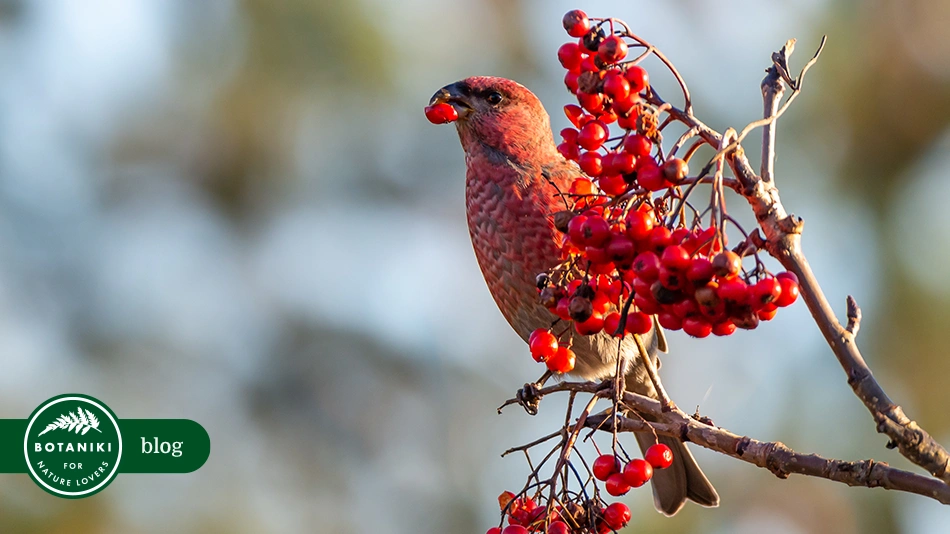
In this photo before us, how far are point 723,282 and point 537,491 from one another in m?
0.65

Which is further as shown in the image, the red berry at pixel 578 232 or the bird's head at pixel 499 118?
the bird's head at pixel 499 118

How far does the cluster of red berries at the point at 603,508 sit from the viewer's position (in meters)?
1.59

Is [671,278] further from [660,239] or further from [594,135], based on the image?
[594,135]

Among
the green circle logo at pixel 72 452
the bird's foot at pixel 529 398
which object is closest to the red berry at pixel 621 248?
the bird's foot at pixel 529 398

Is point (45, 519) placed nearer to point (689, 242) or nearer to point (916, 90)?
point (689, 242)

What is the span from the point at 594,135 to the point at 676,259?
36 cm

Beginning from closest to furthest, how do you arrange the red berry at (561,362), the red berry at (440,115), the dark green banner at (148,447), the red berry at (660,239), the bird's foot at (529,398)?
1. the red berry at (660,239)
2. the red berry at (561,362)
3. the bird's foot at (529,398)
4. the red berry at (440,115)
5. the dark green banner at (148,447)

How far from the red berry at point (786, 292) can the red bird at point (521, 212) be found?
163cm

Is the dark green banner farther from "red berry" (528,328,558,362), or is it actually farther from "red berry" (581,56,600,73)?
"red berry" (581,56,600,73)

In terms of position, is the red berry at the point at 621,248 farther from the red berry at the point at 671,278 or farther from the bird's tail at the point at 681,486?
the bird's tail at the point at 681,486

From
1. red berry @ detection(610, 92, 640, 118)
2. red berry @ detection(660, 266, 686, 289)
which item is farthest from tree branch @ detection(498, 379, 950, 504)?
red berry @ detection(610, 92, 640, 118)

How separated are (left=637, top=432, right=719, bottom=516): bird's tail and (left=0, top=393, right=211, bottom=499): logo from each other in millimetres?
3012

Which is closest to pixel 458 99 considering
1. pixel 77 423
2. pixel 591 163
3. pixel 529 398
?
pixel 529 398

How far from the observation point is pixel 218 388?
6.91 metres
